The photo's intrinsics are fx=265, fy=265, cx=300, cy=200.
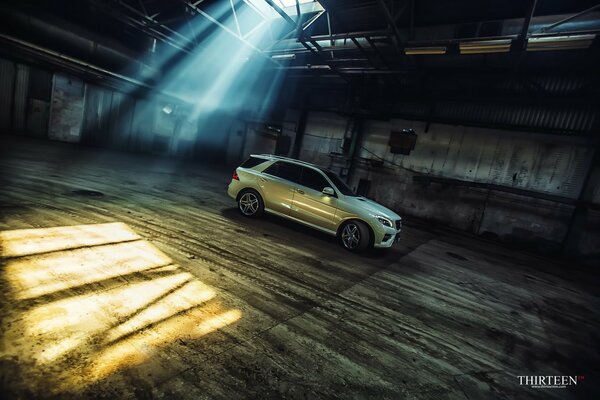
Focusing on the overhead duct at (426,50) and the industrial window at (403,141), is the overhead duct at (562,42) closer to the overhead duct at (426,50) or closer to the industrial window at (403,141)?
the overhead duct at (426,50)

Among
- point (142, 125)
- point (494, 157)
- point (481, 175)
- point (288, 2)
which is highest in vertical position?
point (288, 2)

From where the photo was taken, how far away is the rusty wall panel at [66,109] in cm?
1365

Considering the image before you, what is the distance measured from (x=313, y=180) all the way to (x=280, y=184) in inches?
33.7

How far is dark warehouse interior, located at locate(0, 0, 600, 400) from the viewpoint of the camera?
2.55 m

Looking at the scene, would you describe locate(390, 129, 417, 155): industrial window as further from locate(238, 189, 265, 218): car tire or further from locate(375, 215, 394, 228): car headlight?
locate(238, 189, 265, 218): car tire

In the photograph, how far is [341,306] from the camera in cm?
377

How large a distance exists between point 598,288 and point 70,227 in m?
13.2

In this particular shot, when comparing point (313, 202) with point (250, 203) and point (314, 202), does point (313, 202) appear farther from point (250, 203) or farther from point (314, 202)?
point (250, 203)

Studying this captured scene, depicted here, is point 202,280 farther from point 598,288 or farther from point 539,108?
point 539,108

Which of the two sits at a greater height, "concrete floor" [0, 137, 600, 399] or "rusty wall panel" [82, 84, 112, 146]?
"rusty wall panel" [82, 84, 112, 146]

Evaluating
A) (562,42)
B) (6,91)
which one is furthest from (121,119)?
(562,42)

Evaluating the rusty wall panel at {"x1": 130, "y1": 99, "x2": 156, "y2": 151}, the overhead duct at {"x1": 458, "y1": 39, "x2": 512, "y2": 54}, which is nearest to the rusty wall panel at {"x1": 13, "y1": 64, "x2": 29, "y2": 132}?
the rusty wall panel at {"x1": 130, "y1": 99, "x2": 156, "y2": 151}

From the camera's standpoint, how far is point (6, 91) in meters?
12.1

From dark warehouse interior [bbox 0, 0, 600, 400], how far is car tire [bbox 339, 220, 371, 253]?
0.13 feet
